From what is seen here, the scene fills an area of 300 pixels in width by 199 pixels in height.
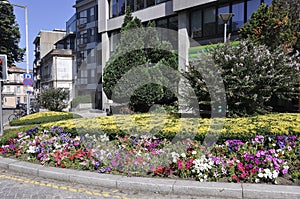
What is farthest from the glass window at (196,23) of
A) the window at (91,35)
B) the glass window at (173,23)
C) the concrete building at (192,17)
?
the window at (91,35)

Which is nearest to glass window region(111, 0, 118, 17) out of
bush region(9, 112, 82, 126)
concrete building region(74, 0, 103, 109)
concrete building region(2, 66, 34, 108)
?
concrete building region(74, 0, 103, 109)

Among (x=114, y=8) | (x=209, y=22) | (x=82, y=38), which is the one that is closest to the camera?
(x=209, y=22)

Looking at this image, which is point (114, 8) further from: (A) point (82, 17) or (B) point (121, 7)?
(A) point (82, 17)

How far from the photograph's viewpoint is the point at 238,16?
15016mm

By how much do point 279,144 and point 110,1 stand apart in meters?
21.5

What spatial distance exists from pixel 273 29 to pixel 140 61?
5448mm

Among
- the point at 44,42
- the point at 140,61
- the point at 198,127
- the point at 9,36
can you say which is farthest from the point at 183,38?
the point at 44,42

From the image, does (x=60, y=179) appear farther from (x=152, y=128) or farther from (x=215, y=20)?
(x=215, y=20)

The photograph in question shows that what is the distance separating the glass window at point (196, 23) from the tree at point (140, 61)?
5.48 metres

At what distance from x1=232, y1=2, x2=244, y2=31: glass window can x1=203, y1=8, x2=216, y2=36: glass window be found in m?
1.24

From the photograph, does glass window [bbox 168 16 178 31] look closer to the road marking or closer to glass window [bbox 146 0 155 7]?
glass window [bbox 146 0 155 7]

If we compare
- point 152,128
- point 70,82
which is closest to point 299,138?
point 152,128

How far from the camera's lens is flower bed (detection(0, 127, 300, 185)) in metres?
4.46

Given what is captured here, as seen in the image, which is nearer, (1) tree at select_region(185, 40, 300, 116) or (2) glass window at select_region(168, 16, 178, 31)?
(1) tree at select_region(185, 40, 300, 116)
